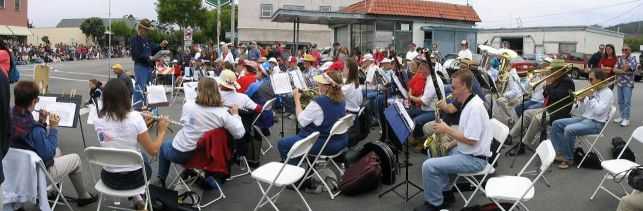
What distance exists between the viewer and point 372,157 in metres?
5.73

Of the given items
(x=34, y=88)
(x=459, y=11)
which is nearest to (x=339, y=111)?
(x=34, y=88)

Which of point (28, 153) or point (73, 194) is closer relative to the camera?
point (28, 153)

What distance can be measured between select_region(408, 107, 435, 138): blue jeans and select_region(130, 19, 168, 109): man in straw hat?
4.68m

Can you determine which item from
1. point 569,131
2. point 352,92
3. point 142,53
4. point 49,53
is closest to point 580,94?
point 569,131

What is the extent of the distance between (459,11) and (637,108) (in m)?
15.6

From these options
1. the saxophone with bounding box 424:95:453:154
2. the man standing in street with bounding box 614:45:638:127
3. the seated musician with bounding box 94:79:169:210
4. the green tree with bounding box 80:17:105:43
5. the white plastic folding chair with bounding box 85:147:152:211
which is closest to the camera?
the white plastic folding chair with bounding box 85:147:152:211

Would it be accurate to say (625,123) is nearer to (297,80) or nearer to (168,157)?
(297,80)

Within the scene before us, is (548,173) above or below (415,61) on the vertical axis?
below

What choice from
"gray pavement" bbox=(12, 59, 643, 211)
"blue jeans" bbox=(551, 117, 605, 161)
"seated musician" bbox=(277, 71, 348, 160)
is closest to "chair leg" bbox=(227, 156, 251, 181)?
"gray pavement" bbox=(12, 59, 643, 211)

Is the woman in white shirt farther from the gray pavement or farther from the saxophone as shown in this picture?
the saxophone

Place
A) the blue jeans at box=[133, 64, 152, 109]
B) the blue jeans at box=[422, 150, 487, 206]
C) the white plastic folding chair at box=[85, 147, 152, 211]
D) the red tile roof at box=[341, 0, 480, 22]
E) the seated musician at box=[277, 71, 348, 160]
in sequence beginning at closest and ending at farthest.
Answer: the white plastic folding chair at box=[85, 147, 152, 211] < the blue jeans at box=[422, 150, 487, 206] < the seated musician at box=[277, 71, 348, 160] < the blue jeans at box=[133, 64, 152, 109] < the red tile roof at box=[341, 0, 480, 22]

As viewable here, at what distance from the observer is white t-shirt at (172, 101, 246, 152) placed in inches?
200

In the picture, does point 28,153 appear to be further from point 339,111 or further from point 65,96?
point 339,111

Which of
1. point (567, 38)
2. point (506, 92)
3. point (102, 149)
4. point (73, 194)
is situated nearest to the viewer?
point (102, 149)
